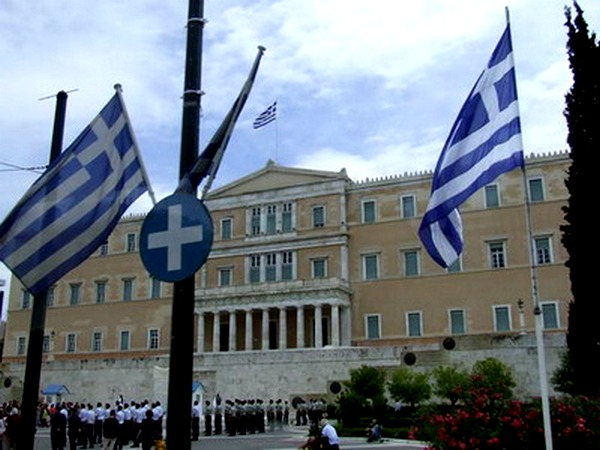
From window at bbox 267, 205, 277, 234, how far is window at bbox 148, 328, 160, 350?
11.5m

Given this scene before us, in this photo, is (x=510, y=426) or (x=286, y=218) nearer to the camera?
(x=510, y=426)

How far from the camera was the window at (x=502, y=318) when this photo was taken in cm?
4156

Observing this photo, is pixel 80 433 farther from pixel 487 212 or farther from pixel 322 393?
pixel 487 212

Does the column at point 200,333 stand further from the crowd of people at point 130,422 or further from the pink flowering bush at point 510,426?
the pink flowering bush at point 510,426

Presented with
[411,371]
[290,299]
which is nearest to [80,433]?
[411,371]

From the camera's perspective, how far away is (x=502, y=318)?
41719 millimetres

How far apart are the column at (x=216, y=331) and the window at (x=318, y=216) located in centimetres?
905

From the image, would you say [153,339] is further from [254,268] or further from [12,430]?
[12,430]

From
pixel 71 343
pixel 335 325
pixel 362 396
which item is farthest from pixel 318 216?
pixel 71 343

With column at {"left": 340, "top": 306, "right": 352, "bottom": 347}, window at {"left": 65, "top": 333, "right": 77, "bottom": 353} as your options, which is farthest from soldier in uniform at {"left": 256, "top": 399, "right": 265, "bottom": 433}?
window at {"left": 65, "top": 333, "right": 77, "bottom": 353}

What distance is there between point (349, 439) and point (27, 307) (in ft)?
136

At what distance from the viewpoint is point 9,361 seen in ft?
184

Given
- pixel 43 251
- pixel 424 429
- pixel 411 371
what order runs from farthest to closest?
pixel 411 371 < pixel 424 429 < pixel 43 251

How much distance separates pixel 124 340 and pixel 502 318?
28.0 m
